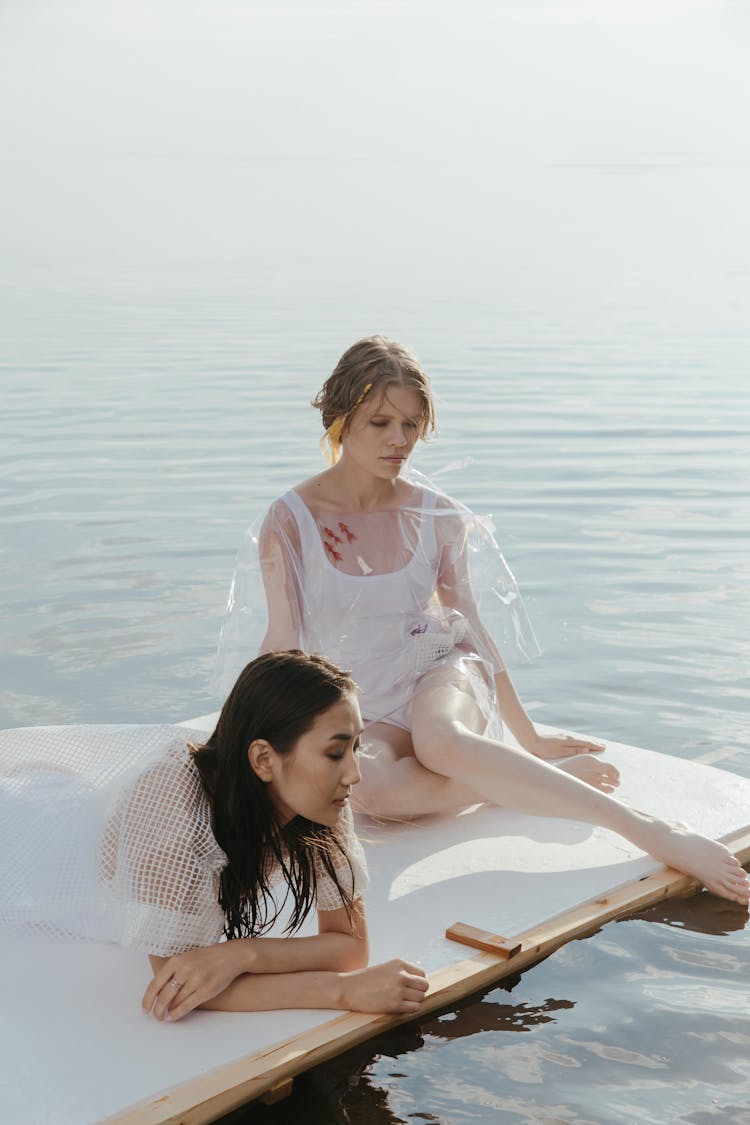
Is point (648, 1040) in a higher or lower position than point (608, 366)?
lower

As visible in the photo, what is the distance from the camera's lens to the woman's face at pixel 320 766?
291 cm

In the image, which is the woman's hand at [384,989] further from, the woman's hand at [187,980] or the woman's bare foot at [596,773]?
the woman's bare foot at [596,773]

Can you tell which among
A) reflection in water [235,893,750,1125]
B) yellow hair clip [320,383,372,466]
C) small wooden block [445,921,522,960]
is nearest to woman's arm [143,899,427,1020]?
reflection in water [235,893,750,1125]

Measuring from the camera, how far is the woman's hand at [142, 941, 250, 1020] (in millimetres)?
2943

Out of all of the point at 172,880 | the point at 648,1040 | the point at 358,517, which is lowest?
the point at 648,1040

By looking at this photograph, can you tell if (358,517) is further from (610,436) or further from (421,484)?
(610,436)

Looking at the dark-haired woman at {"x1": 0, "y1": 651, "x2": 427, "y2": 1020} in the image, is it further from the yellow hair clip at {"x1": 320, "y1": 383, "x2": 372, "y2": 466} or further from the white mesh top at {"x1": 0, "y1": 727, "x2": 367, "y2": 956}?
the yellow hair clip at {"x1": 320, "y1": 383, "x2": 372, "y2": 466}

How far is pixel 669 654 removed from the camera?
20.7 ft

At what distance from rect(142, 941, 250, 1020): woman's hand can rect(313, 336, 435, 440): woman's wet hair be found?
158 cm

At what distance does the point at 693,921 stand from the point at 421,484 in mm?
1400

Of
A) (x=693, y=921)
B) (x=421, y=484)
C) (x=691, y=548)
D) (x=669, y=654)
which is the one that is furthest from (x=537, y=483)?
(x=693, y=921)

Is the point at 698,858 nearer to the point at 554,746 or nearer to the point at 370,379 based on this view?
the point at 554,746

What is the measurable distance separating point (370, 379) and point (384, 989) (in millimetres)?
1615

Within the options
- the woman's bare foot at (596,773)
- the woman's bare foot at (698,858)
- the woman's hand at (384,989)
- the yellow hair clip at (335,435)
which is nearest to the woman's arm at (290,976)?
the woman's hand at (384,989)
